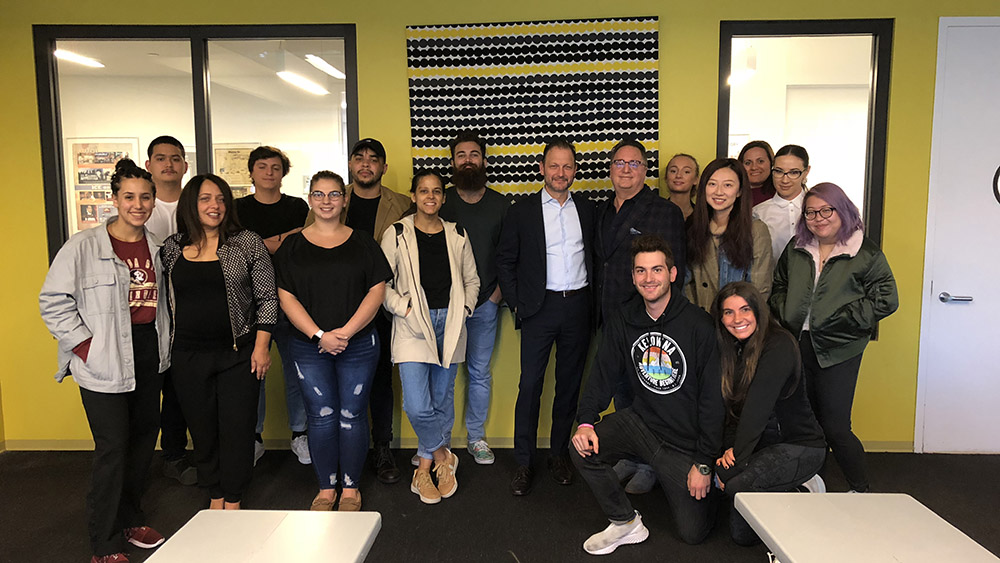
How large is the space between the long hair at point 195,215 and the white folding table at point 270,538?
1291 millimetres

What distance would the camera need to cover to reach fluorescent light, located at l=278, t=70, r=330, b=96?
3760mm

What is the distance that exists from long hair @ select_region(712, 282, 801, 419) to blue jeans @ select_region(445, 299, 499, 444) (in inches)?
49.8

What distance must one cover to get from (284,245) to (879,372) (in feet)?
11.3

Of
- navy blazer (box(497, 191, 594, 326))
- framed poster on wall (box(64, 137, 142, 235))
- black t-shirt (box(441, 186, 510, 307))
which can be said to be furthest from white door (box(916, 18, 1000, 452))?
framed poster on wall (box(64, 137, 142, 235))

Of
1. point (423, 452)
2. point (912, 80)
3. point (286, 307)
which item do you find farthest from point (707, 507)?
point (912, 80)

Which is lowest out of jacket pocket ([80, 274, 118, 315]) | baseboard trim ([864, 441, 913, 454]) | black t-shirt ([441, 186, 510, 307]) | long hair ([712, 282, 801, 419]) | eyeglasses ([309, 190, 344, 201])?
baseboard trim ([864, 441, 913, 454])

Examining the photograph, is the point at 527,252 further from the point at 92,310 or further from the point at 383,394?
the point at 92,310

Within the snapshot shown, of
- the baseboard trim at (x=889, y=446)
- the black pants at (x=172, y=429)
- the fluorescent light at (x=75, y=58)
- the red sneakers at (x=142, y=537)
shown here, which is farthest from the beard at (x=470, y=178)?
the baseboard trim at (x=889, y=446)

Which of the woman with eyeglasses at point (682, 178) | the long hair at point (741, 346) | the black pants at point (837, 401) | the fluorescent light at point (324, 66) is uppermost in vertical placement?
the fluorescent light at point (324, 66)

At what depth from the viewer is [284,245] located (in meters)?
2.76

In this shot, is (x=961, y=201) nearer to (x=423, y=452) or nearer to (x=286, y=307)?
(x=423, y=452)

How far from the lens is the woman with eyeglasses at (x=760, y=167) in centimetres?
330

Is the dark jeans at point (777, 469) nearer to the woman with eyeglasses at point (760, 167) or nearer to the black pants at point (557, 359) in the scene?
the black pants at point (557, 359)

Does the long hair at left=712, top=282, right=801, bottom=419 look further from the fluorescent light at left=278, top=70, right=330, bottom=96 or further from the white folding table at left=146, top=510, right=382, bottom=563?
the fluorescent light at left=278, top=70, right=330, bottom=96
